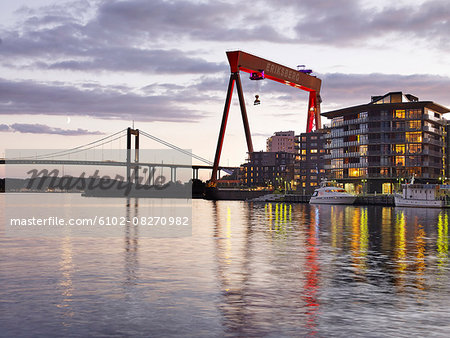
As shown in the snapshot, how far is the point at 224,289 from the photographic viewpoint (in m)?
21.8

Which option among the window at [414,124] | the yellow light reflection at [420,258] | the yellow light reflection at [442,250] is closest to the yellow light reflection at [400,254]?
the yellow light reflection at [420,258]

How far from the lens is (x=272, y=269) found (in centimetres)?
2731

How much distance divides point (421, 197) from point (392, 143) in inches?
1489

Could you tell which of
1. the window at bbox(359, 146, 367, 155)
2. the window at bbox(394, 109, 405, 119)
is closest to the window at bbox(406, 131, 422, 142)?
the window at bbox(394, 109, 405, 119)

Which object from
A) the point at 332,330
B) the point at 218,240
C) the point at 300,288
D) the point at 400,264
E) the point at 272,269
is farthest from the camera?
the point at 218,240

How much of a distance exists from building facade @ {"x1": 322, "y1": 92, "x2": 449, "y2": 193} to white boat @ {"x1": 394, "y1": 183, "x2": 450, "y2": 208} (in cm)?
2857

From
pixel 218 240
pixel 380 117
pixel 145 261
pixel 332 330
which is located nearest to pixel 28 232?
pixel 218 240

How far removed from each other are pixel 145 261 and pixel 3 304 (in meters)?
12.0

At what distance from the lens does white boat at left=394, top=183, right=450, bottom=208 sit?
4582 inches

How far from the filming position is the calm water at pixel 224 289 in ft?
52.6

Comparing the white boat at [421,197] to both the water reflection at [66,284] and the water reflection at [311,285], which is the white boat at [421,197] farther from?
the water reflection at [66,284]

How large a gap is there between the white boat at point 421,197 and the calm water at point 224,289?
8195 centimetres

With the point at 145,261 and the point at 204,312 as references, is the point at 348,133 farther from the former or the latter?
the point at 204,312

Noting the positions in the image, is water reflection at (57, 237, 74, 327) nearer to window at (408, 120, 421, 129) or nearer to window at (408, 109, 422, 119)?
window at (408, 120, 421, 129)
